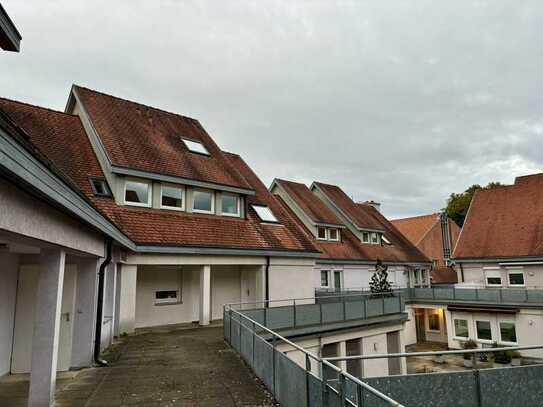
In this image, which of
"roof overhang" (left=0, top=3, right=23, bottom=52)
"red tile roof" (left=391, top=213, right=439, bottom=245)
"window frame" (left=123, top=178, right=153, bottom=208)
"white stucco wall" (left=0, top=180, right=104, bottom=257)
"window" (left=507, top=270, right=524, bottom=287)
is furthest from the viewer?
"red tile roof" (left=391, top=213, right=439, bottom=245)

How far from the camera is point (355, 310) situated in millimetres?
17781

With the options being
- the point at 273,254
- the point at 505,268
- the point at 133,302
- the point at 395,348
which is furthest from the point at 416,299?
the point at 133,302

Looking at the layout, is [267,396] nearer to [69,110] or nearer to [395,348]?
[395,348]

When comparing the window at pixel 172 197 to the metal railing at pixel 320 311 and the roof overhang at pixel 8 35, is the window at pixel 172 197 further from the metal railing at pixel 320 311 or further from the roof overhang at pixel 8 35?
the roof overhang at pixel 8 35

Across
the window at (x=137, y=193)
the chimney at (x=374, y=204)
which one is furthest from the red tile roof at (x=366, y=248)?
the window at (x=137, y=193)

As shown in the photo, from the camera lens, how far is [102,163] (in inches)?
635

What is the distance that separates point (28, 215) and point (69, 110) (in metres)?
16.6

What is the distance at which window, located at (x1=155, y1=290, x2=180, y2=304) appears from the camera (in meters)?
16.5

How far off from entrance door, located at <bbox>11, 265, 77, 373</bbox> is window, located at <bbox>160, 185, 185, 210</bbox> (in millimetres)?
7346

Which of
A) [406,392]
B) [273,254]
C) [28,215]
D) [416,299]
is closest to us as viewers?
[28,215]

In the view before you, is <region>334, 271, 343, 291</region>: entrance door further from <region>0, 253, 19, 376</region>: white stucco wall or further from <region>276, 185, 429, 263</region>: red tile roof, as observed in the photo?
<region>0, 253, 19, 376</region>: white stucco wall

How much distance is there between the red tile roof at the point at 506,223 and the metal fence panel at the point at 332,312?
1788 cm

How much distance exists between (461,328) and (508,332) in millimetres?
2722

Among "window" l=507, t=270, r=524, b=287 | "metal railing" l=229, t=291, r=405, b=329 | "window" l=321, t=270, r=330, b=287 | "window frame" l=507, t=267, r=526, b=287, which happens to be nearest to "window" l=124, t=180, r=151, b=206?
"metal railing" l=229, t=291, r=405, b=329
